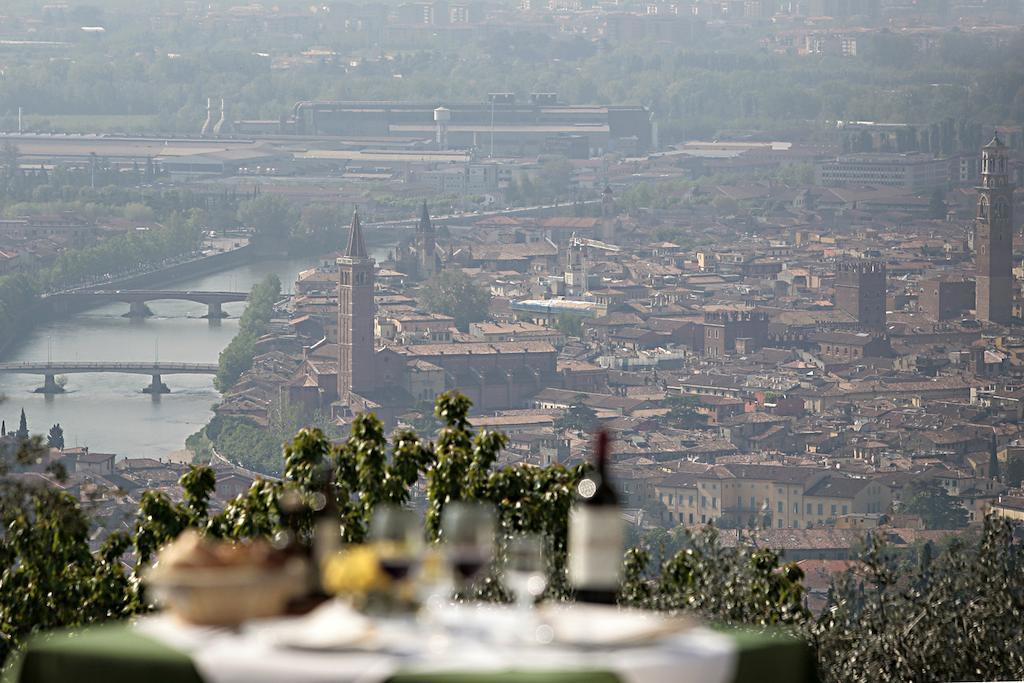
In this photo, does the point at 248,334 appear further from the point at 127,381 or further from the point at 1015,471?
the point at 1015,471

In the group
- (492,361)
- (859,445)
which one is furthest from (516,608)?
(492,361)

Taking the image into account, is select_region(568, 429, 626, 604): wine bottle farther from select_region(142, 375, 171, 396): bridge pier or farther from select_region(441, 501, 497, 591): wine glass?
select_region(142, 375, 171, 396): bridge pier

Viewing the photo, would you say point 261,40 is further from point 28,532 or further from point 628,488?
point 28,532

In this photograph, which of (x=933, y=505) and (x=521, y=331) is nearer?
(x=933, y=505)

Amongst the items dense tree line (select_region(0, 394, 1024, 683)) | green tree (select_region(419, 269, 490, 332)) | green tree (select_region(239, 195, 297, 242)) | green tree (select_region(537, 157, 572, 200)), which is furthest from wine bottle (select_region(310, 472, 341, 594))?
green tree (select_region(537, 157, 572, 200))

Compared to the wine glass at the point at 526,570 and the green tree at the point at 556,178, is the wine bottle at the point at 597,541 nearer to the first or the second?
the wine glass at the point at 526,570

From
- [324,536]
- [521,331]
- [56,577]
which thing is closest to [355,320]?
[521,331]
